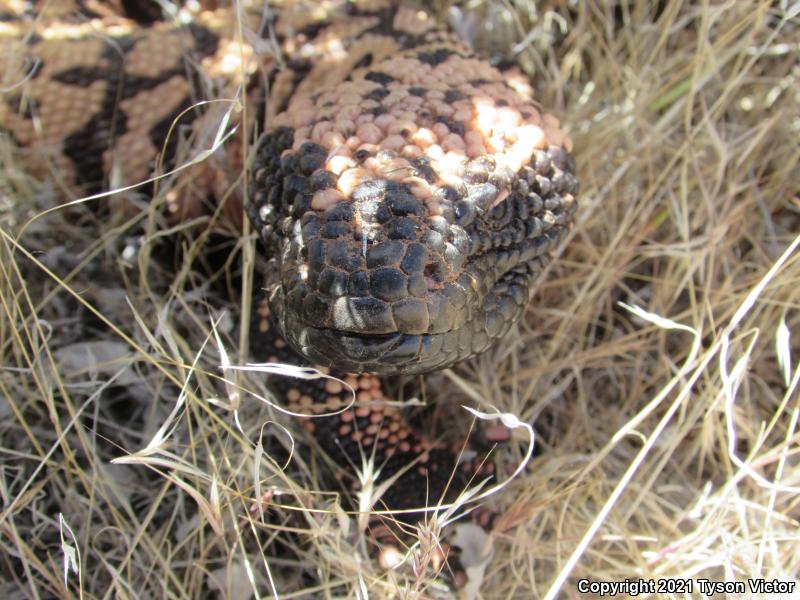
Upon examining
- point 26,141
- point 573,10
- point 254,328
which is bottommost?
point 254,328

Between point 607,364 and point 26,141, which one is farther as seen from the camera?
point 26,141

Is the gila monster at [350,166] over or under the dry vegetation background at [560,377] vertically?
over

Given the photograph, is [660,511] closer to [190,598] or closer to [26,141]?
[190,598]

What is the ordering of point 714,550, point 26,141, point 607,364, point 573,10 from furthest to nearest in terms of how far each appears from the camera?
1. point 573,10
2. point 26,141
3. point 607,364
4. point 714,550

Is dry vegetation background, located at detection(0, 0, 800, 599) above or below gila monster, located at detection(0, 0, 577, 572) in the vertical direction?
below

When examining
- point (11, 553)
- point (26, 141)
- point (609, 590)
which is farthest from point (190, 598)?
point (26, 141)

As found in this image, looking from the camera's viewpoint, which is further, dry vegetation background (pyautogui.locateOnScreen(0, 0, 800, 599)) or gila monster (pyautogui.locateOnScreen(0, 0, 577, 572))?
dry vegetation background (pyautogui.locateOnScreen(0, 0, 800, 599))
